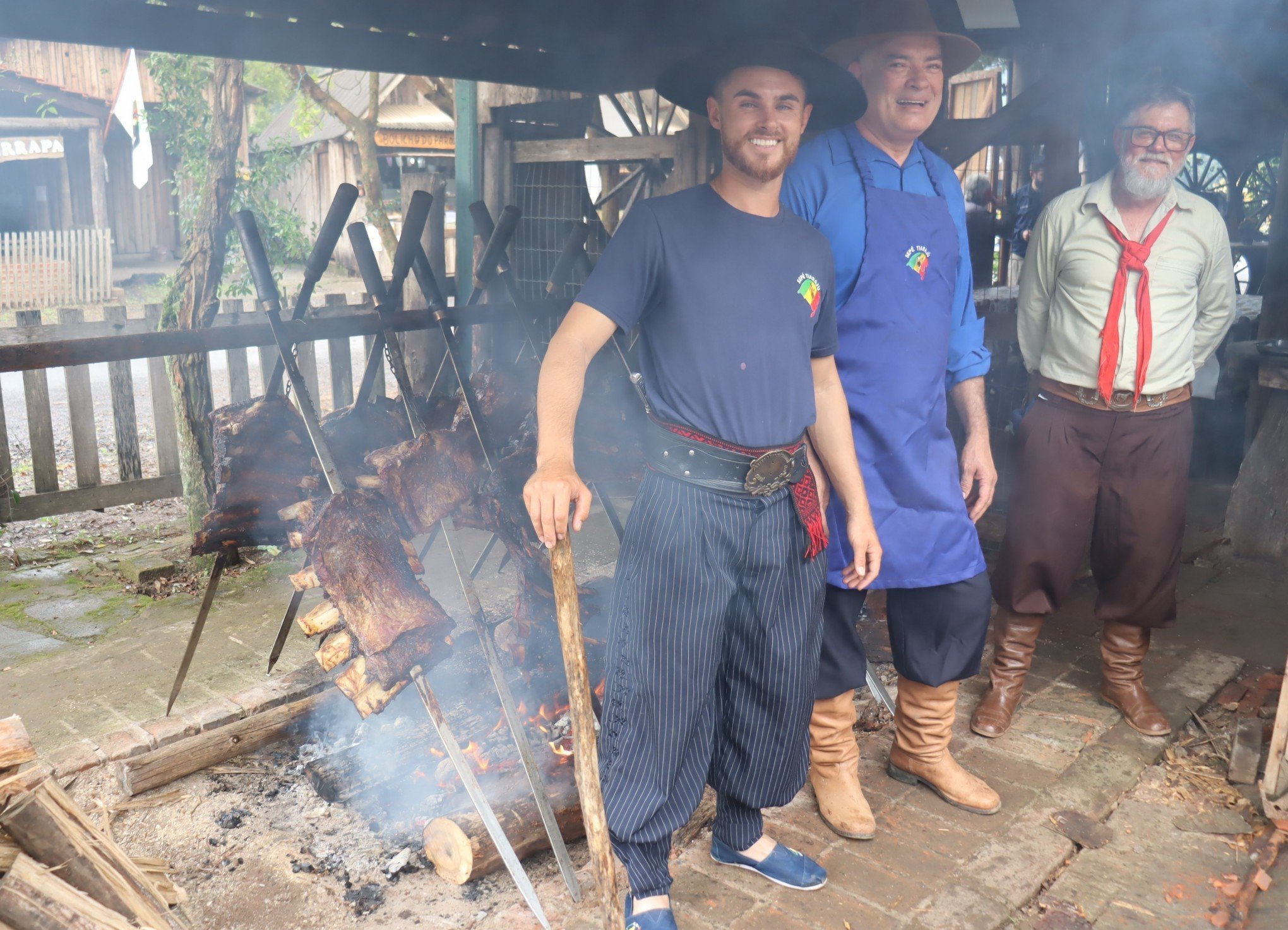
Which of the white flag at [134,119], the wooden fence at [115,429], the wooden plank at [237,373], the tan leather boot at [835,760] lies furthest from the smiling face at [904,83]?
the white flag at [134,119]

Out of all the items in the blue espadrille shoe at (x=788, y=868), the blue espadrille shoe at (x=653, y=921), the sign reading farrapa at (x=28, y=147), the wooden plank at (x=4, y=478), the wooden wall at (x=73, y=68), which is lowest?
the blue espadrille shoe at (x=788, y=868)

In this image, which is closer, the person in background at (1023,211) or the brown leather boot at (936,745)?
the brown leather boot at (936,745)

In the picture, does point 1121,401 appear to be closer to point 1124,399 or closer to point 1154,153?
point 1124,399

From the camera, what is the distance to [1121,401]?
4086 mm

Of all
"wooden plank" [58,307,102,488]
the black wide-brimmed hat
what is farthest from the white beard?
"wooden plank" [58,307,102,488]

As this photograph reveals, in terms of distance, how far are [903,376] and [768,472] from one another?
2.40 ft

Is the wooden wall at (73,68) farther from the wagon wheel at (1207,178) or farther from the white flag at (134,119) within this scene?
the wagon wheel at (1207,178)

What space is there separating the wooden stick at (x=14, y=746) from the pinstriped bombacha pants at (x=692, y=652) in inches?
55.5

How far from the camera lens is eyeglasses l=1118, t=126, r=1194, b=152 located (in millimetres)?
3883

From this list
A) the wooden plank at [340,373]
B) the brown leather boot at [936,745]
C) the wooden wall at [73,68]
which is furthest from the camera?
the wooden wall at [73,68]

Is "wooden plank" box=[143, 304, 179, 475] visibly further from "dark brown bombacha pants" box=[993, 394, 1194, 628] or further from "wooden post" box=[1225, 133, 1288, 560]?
"wooden post" box=[1225, 133, 1288, 560]

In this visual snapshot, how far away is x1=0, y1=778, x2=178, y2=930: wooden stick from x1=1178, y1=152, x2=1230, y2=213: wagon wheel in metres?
14.1

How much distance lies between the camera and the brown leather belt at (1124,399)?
4082 mm

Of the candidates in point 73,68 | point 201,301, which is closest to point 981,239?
point 201,301
